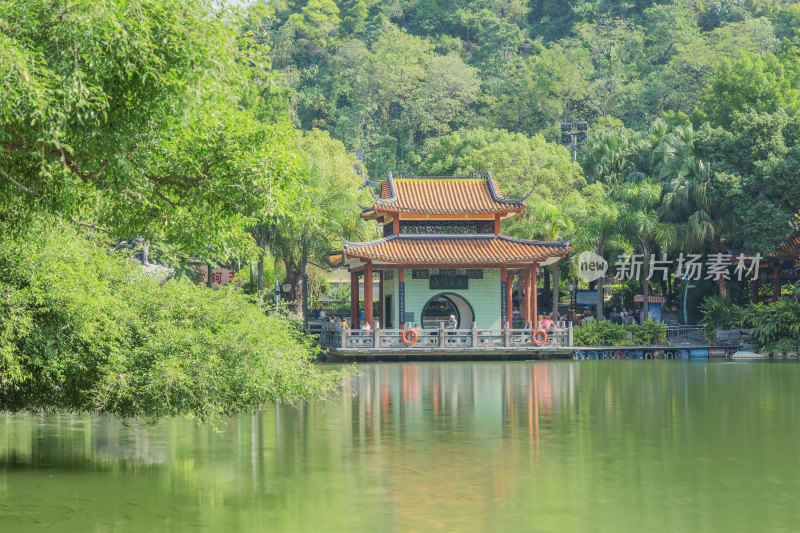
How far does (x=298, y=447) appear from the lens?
51.1 ft

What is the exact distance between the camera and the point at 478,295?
4088 cm

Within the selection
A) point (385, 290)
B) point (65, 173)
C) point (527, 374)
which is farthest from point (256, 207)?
point (385, 290)

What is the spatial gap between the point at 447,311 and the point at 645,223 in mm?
9154

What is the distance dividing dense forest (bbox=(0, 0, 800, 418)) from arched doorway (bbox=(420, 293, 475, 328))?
4.35m

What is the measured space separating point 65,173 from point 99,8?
1.96 m

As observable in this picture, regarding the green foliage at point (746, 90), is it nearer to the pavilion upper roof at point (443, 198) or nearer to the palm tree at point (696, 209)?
the palm tree at point (696, 209)

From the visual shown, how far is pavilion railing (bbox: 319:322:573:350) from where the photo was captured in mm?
38125

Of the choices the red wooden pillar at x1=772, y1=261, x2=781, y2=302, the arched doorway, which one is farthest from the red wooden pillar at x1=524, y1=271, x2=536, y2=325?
the red wooden pillar at x1=772, y1=261, x2=781, y2=302

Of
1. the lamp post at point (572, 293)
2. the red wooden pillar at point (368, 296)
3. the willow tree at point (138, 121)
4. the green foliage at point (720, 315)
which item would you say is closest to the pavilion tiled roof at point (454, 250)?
the red wooden pillar at point (368, 296)

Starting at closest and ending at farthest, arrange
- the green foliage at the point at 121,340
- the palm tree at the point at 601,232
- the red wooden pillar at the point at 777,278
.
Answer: the green foliage at the point at 121,340 → the red wooden pillar at the point at 777,278 → the palm tree at the point at 601,232

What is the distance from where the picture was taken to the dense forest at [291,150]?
400 inches

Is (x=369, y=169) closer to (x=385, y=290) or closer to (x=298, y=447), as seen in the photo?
(x=385, y=290)

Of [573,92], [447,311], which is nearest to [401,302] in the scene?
[447,311]

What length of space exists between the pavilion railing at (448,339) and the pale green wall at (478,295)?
5.20ft
